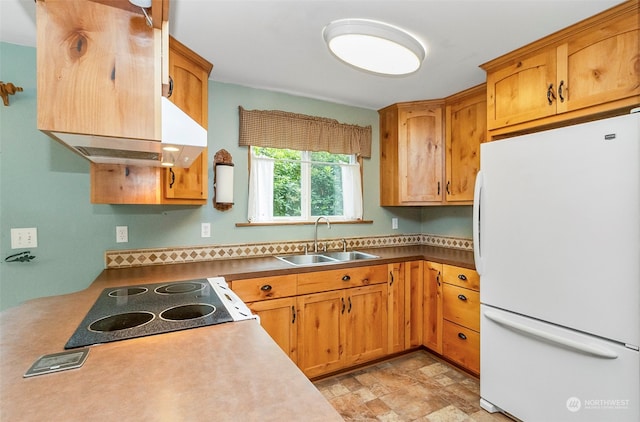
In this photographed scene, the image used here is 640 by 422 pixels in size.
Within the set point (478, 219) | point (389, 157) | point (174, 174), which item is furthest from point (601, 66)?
point (174, 174)

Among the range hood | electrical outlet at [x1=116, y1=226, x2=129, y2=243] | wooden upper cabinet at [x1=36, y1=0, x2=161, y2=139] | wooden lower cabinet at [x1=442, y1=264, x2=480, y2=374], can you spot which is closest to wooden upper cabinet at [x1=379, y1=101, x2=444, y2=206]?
wooden lower cabinet at [x1=442, y1=264, x2=480, y2=374]

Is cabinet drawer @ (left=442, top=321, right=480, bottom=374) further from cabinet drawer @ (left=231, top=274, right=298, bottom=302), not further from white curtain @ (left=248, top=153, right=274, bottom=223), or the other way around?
white curtain @ (left=248, top=153, right=274, bottom=223)

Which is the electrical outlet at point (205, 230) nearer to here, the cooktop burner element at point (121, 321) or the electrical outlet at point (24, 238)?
the electrical outlet at point (24, 238)

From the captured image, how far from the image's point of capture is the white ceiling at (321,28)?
154 cm

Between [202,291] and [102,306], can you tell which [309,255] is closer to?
[202,291]

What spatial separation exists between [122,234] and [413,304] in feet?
7.99

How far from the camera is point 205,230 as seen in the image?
2.46 meters

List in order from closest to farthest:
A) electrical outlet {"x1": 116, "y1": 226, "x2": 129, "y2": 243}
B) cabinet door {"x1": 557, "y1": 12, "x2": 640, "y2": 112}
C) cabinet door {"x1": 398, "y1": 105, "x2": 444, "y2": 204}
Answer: cabinet door {"x1": 557, "y1": 12, "x2": 640, "y2": 112}, electrical outlet {"x1": 116, "y1": 226, "x2": 129, "y2": 243}, cabinet door {"x1": 398, "y1": 105, "x2": 444, "y2": 204}

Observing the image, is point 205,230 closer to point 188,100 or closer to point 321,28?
point 188,100

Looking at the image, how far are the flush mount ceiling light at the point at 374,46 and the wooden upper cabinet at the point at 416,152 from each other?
3.46 ft

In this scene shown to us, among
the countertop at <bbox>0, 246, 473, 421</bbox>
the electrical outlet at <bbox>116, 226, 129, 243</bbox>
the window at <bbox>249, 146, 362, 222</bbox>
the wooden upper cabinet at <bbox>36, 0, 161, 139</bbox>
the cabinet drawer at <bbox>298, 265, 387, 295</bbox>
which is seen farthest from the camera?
the window at <bbox>249, 146, 362, 222</bbox>

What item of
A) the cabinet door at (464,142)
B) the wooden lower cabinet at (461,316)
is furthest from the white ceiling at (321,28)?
the wooden lower cabinet at (461,316)

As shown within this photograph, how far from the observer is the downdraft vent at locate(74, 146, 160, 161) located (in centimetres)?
126

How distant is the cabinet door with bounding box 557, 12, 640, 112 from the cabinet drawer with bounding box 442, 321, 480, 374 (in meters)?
1.71
